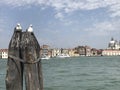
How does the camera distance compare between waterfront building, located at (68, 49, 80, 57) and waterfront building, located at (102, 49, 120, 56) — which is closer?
waterfront building, located at (68, 49, 80, 57)

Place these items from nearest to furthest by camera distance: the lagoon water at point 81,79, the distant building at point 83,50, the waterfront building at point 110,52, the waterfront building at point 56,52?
the lagoon water at point 81,79 → the waterfront building at point 56,52 → the distant building at point 83,50 → the waterfront building at point 110,52

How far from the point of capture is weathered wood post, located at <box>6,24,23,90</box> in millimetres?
6863

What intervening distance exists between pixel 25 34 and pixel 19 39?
→ 0.14 meters

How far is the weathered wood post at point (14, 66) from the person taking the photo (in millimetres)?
6863

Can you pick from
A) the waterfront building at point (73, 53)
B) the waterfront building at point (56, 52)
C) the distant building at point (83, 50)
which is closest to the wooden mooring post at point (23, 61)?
the waterfront building at point (56, 52)

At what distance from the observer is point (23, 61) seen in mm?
6820

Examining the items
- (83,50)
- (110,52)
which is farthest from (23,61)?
(110,52)

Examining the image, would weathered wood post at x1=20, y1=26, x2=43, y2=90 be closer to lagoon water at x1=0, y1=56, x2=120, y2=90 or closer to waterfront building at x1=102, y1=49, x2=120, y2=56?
lagoon water at x1=0, y1=56, x2=120, y2=90

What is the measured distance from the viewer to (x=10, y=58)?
6863mm

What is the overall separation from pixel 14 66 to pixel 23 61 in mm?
207

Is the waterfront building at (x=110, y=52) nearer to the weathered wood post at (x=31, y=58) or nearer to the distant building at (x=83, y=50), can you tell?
the distant building at (x=83, y=50)

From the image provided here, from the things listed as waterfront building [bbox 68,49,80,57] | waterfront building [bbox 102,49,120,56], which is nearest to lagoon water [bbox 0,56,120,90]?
waterfront building [bbox 68,49,80,57]

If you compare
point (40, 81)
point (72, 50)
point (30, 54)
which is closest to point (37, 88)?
point (40, 81)

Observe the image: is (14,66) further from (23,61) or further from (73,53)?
(73,53)
